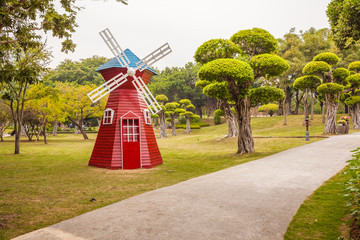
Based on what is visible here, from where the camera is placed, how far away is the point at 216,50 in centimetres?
1501

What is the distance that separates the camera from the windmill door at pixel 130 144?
12.0 meters

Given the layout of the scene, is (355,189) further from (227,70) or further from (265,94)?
(265,94)

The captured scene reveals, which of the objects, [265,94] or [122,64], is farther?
[265,94]

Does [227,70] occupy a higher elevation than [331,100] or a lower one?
higher

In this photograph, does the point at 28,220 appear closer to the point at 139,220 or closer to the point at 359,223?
the point at 139,220

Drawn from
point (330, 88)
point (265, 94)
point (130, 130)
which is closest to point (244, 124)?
point (265, 94)

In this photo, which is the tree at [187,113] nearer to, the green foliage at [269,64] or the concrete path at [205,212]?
the green foliage at [269,64]

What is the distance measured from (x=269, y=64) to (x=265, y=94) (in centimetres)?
184

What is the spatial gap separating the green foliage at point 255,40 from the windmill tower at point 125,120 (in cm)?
541

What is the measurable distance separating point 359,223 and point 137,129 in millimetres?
9808

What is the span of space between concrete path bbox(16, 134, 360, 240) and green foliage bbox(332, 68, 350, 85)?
1841 centimetres

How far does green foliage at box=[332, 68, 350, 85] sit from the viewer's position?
22.7 metres

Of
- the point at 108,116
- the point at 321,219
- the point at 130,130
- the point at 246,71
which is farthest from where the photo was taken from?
the point at 246,71

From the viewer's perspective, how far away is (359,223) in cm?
395
